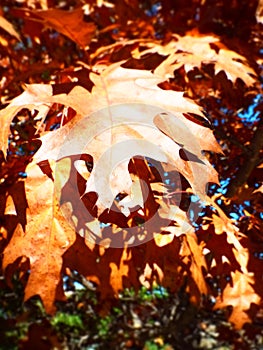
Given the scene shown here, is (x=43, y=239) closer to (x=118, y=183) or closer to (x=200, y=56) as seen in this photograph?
(x=118, y=183)

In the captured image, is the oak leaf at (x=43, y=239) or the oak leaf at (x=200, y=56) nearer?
the oak leaf at (x=43, y=239)

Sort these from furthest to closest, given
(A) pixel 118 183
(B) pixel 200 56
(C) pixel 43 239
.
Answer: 1. (B) pixel 200 56
2. (C) pixel 43 239
3. (A) pixel 118 183

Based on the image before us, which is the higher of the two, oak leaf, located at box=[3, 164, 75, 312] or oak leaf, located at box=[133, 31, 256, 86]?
oak leaf, located at box=[133, 31, 256, 86]

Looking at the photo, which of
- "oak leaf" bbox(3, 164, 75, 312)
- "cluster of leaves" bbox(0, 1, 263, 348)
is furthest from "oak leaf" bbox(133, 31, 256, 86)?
"oak leaf" bbox(3, 164, 75, 312)

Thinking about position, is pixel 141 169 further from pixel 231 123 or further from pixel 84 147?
pixel 231 123

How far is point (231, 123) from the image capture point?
6.30 feet

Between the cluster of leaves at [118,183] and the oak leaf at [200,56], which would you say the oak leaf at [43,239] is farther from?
the oak leaf at [200,56]

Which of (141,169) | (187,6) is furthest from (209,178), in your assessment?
(187,6)

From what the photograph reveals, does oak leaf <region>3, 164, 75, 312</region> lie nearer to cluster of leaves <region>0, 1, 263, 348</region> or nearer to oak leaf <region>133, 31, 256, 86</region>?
cluster of leaves <region>0, 1, 263, 348</region>

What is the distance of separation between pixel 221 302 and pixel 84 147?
2.34 feet

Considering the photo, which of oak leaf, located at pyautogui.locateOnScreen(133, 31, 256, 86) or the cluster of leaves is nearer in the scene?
the cluster of leaves

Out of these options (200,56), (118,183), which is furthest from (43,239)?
(200,56)

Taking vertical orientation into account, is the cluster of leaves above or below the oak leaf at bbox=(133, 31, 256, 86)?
below

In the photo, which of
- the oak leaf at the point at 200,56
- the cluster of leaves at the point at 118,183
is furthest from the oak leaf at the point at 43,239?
the oak leaf at the point at 200,56
